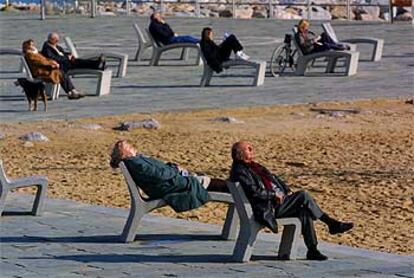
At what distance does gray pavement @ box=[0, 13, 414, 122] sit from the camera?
878 inches

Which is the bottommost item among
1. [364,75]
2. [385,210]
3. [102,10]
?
[102,10]

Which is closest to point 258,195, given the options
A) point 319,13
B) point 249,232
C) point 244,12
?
point 249,232

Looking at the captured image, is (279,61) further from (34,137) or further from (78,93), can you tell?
(34,137)

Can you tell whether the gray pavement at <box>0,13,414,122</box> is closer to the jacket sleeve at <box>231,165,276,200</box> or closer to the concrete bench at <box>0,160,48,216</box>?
the concrete bench at <box>0,160,48,216</box>

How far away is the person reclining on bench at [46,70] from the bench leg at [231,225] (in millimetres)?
12368

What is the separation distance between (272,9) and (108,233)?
107 feet

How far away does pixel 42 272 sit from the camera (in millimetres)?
9883

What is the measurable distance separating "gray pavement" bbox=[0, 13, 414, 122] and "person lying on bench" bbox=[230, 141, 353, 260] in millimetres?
10869

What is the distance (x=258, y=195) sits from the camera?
1020 centimetres

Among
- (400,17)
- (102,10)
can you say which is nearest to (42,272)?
(400,17)

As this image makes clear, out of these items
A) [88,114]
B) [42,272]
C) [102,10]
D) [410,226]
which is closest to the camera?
[42,272]

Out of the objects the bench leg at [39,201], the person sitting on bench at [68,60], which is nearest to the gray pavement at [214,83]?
the person sitting on bench at [68,60]

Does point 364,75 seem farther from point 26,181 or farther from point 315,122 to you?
point 26,181

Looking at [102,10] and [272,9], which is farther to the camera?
[102,10]
